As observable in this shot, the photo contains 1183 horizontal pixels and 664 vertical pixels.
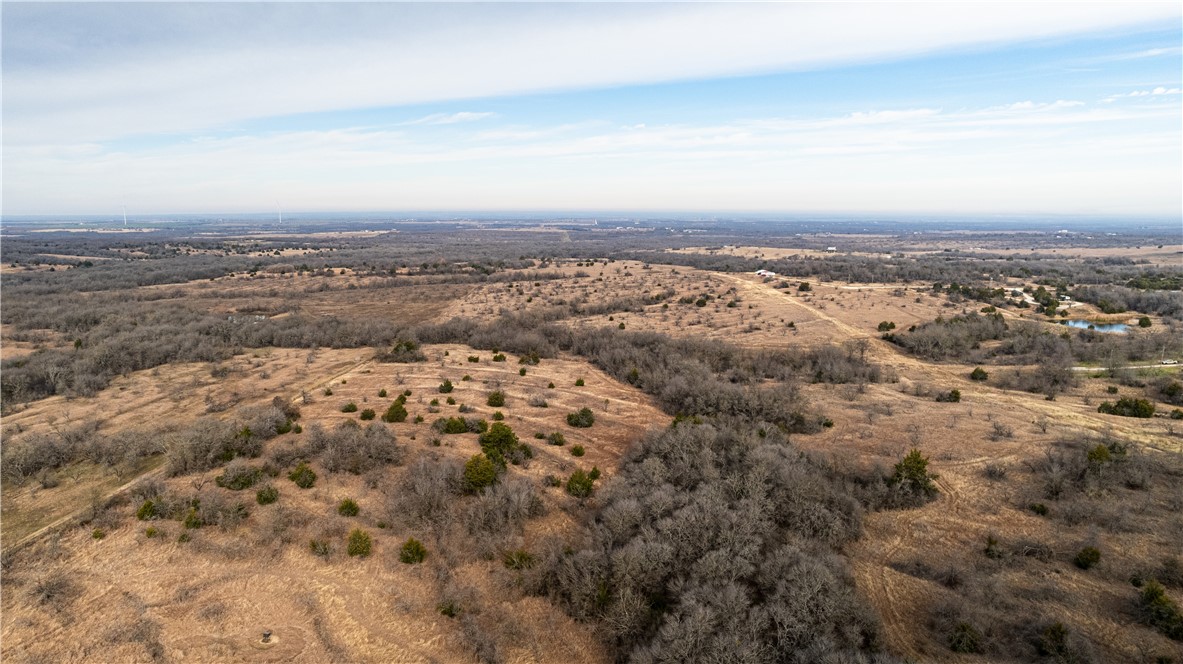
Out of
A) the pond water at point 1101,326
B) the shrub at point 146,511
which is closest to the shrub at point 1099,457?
the pond water at point 1101,326

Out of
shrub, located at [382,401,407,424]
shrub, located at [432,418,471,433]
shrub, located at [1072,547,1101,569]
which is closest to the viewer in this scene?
shrub, located at [1072,547,1101,569]

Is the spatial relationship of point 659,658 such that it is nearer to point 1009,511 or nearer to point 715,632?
point 715,632

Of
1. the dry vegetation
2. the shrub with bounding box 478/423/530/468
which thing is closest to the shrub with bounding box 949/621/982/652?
the dry vegetation

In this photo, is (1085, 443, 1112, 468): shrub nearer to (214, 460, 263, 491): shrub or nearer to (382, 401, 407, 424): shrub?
(382, 401, 407, 424): shrub

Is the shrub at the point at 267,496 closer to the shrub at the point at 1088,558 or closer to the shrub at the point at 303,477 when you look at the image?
the shrub at the point at 303,477

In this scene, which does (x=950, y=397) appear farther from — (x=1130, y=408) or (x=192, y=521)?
(x=192, y=521)

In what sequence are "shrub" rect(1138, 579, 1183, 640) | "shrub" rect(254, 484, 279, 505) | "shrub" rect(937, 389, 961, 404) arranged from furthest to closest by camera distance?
"shrub" rect(937, 389, 961, 404) → "shrub" rect(254, 484, 279, 505) → "shrub" rect(1138, 579, 1183, 640)

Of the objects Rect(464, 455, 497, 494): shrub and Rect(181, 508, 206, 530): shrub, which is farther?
Rect(464, 455, 497, 494): shrub

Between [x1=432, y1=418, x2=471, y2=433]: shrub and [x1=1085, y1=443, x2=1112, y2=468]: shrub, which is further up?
[x1=1085, y1=443, x2=1112, y2=468]: shrub

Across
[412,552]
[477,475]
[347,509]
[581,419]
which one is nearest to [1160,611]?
[477,475]
